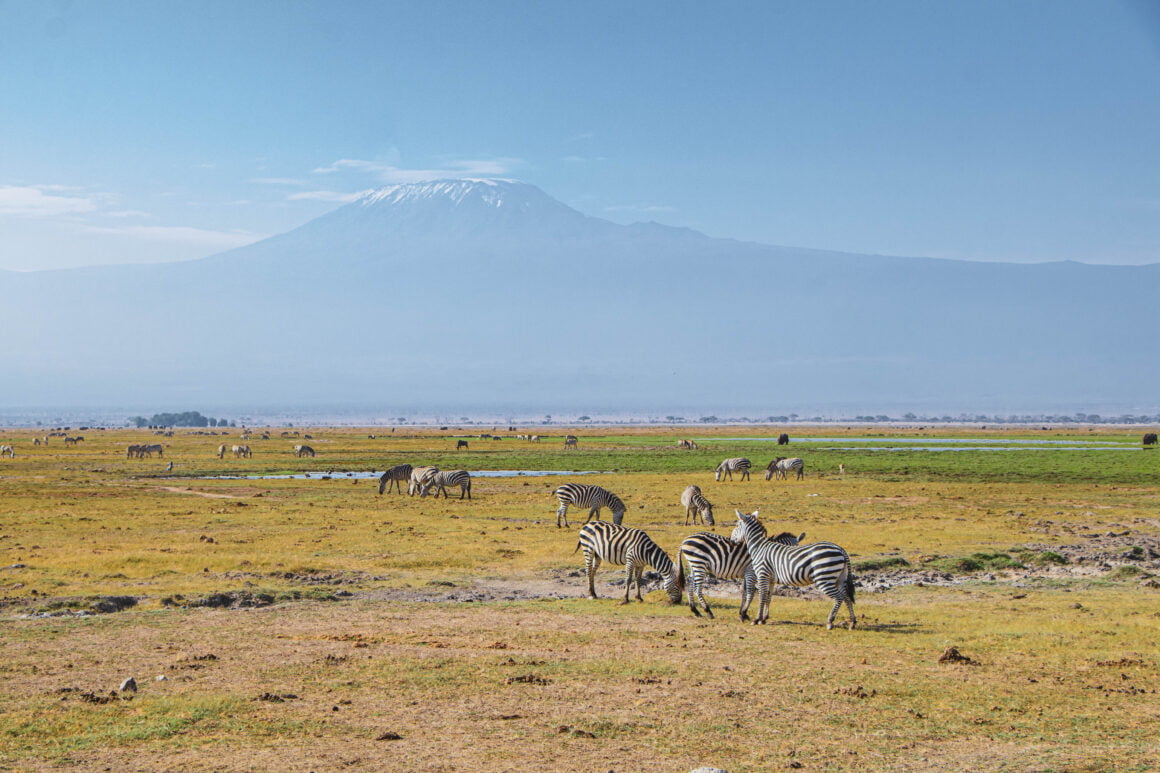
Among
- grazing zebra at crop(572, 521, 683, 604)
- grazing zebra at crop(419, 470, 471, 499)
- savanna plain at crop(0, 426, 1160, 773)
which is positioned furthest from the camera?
grazing zebra at crop(419, 470, 471, 499)

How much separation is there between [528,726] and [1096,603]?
558 inches

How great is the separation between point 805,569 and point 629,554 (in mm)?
3997

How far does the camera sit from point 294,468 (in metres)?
67.8

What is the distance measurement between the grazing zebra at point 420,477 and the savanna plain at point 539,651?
32.6ft

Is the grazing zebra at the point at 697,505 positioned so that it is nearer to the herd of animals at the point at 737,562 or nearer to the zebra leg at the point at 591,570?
the herd of animals at the point at 737,562

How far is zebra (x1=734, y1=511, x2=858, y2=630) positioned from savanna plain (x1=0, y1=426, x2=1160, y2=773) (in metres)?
0.64

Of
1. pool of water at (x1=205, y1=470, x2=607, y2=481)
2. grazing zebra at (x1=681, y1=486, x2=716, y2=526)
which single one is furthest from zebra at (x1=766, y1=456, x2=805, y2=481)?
grazing zebra at (x1=681, y1=486, x2=716, y2=526)

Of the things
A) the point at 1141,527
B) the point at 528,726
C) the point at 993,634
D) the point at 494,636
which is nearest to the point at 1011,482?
the point at 1141,527

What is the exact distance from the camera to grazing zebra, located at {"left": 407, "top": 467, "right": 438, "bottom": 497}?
4575cm

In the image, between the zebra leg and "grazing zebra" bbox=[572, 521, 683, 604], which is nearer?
"grazing zebra" bbox=[572, 521, 683, 604]

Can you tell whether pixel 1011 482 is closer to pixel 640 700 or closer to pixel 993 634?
pixel 993 634

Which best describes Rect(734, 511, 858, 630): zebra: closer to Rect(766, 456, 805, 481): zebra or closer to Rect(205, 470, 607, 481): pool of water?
Rect(766, 456, 805, 481): zebra

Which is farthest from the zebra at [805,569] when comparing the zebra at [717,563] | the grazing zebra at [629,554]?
the grazing zebra at [629,554]

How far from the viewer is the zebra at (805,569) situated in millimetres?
17430
